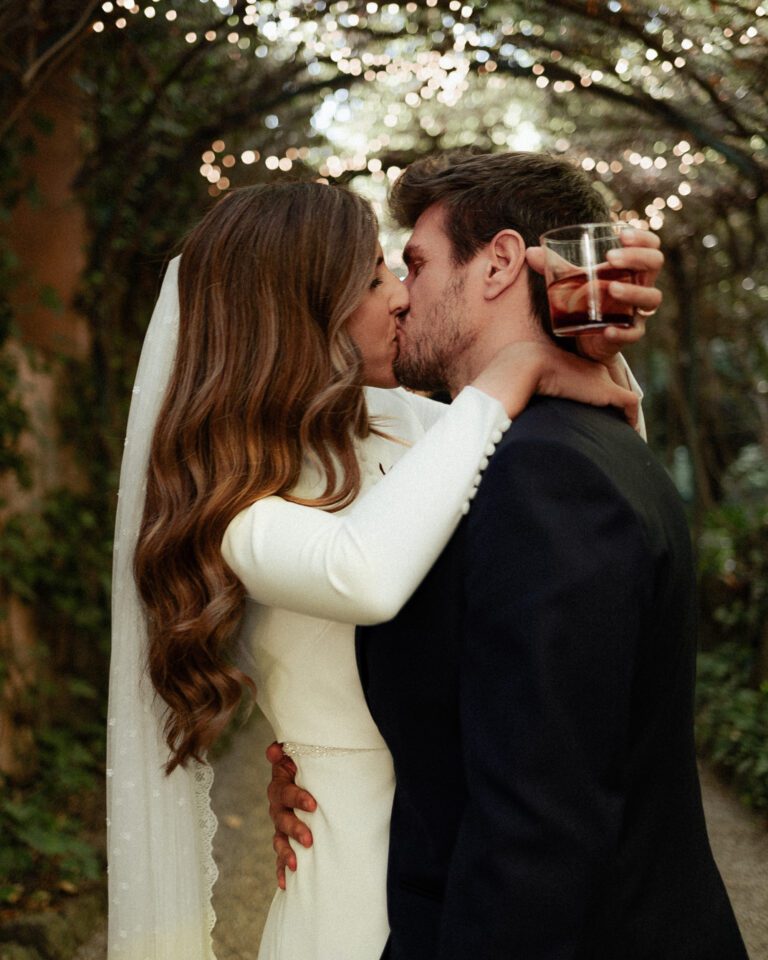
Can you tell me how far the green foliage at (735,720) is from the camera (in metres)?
4.75

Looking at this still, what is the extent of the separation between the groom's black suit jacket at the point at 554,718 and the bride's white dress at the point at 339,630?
0.07 m

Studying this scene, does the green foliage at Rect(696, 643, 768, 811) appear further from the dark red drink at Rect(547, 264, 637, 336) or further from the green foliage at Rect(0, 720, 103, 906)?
the dark red drink at Rect(547, 264, 637, 336)

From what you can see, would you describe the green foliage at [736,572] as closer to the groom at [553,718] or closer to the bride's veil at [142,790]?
the bride's veil at [142,790]

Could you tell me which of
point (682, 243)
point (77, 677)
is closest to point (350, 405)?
point (77, 677)

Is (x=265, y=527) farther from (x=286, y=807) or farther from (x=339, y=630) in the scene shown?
(x=286, y=807)

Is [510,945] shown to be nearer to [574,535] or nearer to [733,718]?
[574,535]

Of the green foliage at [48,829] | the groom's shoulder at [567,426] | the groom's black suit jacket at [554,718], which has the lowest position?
the green foliage at [48,829]

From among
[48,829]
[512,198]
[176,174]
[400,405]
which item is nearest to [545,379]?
[512,198]

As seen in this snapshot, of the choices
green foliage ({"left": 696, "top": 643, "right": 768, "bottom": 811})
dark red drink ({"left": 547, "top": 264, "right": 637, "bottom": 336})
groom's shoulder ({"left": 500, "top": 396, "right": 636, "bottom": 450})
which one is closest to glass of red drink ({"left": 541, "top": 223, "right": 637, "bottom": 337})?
dark red drink ({"left": 547, "top": 264, "right": 637, "bottom": 336})

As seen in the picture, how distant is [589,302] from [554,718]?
55 centimetres

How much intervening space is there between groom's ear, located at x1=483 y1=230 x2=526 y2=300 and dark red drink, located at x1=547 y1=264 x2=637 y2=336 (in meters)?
0.32

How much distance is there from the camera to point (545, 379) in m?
1.48

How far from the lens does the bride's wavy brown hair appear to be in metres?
1.70

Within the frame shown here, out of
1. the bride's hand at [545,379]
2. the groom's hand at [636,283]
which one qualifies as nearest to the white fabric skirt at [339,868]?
the bride's hand at [545,379]
